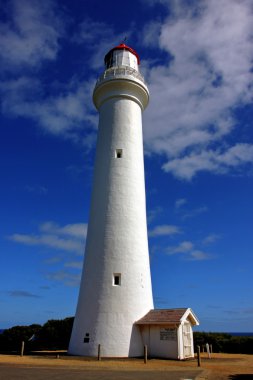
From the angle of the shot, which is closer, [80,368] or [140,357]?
[80,368]

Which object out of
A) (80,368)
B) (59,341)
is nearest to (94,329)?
(80,368)

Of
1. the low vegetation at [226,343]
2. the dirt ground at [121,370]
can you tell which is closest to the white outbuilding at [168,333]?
the dirt ground at [121,370]

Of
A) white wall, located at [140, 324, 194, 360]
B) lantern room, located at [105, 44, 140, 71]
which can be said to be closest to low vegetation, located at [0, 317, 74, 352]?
white wall, located at [140, 324, 194, 360]

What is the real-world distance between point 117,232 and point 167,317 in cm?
522

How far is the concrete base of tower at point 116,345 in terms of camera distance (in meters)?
17.3

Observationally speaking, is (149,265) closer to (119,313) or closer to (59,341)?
(119,313)

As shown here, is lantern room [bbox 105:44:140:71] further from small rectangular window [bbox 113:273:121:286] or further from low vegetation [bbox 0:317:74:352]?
low vegetation [bbox 0:317:74:352]

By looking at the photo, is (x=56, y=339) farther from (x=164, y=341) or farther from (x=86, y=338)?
(x=164, y=341)

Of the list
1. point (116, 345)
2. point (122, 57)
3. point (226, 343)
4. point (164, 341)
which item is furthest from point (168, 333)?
point (122, 57)

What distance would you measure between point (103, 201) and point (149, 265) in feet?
15.4

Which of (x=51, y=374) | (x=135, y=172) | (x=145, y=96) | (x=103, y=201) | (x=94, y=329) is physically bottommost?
(x=51, y=374)

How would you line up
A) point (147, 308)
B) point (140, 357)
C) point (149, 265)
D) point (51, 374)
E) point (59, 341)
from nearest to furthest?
1. point (51, 374)
2. point (140, 357)
3. point (147, 308)
4. point (149, 265)
5. point (59, 341)

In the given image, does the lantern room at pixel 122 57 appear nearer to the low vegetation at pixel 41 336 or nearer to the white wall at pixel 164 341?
the white wall at pixel 164 341

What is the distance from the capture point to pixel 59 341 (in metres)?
27.0
